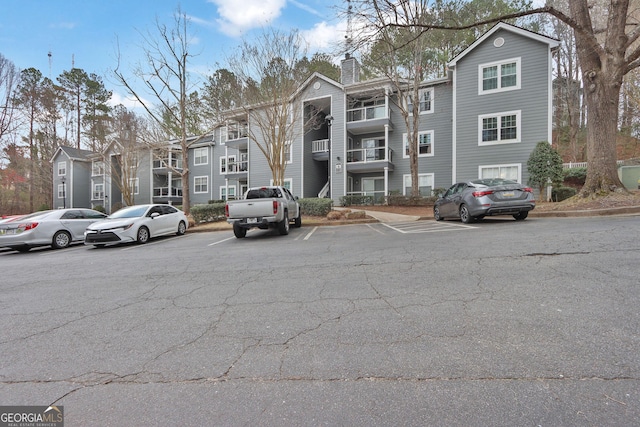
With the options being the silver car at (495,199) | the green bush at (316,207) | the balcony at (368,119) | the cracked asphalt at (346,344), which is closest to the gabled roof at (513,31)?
the balcony at (368,119)

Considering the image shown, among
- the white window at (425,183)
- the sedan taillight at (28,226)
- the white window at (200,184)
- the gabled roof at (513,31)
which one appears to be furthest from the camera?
the white window at (200,184)

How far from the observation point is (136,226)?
10609 mm

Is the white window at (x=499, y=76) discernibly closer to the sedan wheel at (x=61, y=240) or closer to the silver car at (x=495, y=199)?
the silver car at (x=495, y=199)

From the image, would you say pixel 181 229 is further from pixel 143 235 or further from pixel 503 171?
pixel 503 171

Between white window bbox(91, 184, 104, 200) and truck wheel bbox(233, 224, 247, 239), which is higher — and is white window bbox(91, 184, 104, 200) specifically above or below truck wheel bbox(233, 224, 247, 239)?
above

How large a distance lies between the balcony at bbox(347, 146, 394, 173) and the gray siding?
15.2 feet

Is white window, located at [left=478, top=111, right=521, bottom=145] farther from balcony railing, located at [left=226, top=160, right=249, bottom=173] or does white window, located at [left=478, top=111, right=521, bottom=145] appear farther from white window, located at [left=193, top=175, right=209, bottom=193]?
white window, located at [left=193, top=175, right=209, bottom=193]

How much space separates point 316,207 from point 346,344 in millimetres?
12781

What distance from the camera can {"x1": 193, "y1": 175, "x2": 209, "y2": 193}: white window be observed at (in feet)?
106

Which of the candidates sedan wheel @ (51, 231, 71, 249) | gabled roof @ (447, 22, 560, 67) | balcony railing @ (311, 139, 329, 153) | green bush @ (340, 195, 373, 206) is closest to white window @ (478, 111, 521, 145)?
gabled roof @ (447, 22, 560, 67)

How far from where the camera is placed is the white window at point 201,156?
32.3 metres

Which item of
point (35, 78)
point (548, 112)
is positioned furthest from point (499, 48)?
point (35, 78)

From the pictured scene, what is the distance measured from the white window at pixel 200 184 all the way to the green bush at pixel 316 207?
1962cm

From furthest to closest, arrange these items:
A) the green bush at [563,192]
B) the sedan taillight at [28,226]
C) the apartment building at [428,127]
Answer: the apartment building at [428,127]
the green bush at [563,192]
the sedan taillight at [28,226]
